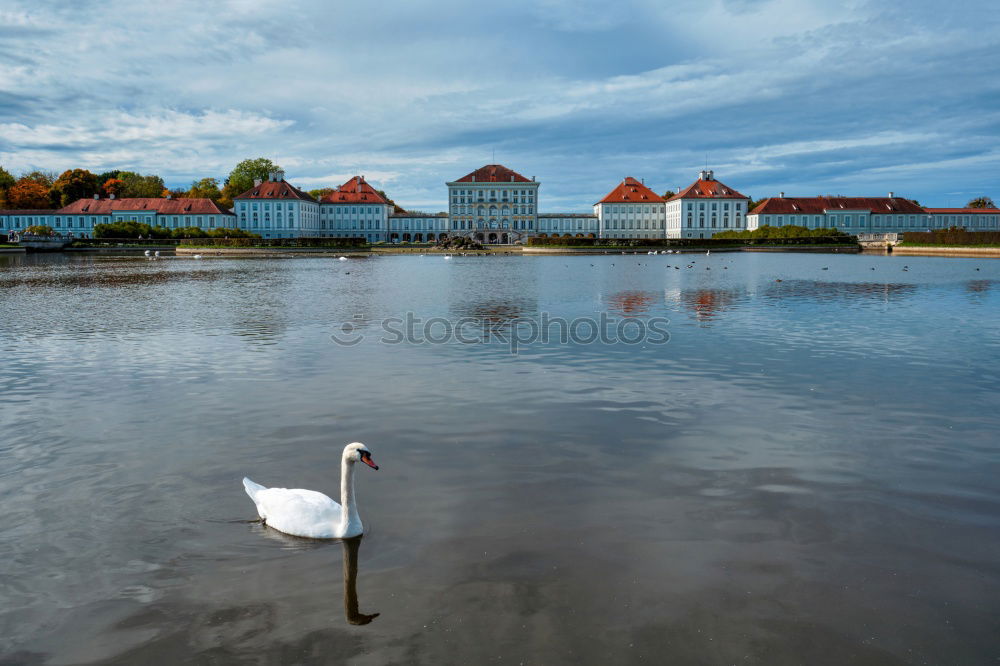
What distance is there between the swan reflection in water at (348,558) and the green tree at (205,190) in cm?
13900

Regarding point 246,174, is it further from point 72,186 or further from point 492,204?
point 492,204

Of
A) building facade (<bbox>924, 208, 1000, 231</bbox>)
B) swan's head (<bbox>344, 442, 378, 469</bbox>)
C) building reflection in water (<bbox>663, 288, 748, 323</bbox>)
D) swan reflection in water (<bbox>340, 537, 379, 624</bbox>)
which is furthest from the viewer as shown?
building facade (<bbox>924, 208, 1000, 231</bbox>)

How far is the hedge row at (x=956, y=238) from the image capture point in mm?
71875

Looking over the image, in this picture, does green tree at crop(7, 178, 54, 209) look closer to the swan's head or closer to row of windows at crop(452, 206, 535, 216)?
row of windows at crop(452, 206, 535, 216)

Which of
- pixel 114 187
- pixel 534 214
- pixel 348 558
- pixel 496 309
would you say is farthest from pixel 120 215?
pixel 348 558

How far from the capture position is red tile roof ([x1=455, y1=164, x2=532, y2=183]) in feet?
439

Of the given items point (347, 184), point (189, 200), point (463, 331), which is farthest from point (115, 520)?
point (347, 184)

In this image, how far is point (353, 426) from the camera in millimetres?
8789

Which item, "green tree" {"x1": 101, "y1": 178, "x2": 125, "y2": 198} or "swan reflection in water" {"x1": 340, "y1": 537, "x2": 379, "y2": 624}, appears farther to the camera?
"green tree" {"x1": 101, "y1": 178, "x2": 125, "y2": 198}

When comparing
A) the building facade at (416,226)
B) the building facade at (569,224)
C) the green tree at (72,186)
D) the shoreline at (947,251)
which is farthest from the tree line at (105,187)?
the shoreline at (947,251)

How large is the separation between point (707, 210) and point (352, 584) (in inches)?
5331

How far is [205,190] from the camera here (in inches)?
5531

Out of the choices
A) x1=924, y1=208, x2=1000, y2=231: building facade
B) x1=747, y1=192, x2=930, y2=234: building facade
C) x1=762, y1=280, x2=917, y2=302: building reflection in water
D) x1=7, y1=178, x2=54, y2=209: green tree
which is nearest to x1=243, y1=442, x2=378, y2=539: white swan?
x1=762, y1=280, x2=917, y2=302: building reflection in water

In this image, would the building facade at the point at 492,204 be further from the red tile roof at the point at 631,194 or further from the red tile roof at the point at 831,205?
the red tile roof at the point at 831,205
